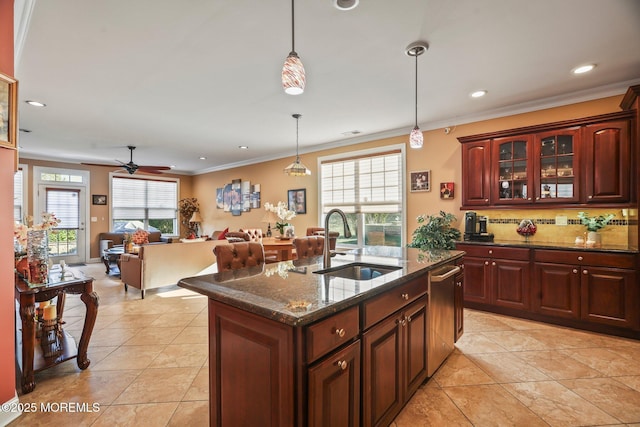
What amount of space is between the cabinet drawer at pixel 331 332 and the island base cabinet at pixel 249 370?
0.09 meters

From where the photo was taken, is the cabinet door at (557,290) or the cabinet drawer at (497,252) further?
the cabinet drawer at (497,252)

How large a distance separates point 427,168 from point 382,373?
377cm

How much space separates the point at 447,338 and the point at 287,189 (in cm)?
499

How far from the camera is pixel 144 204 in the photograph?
29.1 feet

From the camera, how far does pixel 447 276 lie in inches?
88.7

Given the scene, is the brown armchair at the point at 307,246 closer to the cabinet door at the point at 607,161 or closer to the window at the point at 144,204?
the cabinet door at the point at 607,161

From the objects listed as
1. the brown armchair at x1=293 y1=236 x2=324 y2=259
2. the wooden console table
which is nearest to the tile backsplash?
the brown armchair at x1=293 y1=236 x2=324 y2=259

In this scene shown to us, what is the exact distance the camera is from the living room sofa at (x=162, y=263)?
176 inches

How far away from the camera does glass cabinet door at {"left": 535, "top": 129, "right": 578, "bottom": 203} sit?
3.44 metres

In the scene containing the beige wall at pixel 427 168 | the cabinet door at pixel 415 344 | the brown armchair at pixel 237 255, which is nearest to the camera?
the cabinet door at pixel 415 344

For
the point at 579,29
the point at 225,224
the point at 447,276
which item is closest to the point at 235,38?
the point at 447,276

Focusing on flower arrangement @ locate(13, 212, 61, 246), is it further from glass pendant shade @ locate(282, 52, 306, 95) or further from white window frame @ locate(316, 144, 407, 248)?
white window frame @ locate(316, 144, 407, 248)

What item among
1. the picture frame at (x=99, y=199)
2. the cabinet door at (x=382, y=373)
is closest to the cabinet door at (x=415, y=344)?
the cabinet door at (x=382, y=373)

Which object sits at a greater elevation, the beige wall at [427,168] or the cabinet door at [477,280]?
the beige wall at [427,168]
